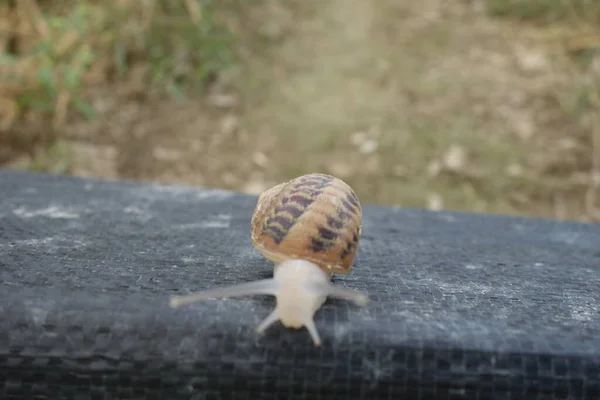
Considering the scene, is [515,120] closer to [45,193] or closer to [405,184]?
[405,184]

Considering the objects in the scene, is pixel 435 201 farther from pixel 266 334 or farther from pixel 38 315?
pixel 38 315

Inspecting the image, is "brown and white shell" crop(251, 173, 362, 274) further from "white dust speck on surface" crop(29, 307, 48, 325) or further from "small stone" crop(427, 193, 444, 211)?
"small stone" crop(427, 193, 444, 211)

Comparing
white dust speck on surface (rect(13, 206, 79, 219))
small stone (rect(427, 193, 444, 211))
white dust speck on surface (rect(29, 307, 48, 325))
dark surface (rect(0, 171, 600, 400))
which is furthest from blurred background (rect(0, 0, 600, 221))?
white dust speck on surface (rect(29, 307, 48, 325))

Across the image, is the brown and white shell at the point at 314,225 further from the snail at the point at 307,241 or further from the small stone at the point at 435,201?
the small stone at the point at 435,201

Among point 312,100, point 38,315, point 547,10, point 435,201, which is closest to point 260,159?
point 312,100

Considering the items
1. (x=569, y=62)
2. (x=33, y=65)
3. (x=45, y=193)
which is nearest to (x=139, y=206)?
(x=45, y=193)

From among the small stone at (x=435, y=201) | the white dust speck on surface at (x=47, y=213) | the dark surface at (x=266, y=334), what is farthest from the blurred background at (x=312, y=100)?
the dark surface at (x=266, y=334)

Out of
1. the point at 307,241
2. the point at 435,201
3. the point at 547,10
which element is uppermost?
the point at 547,10
